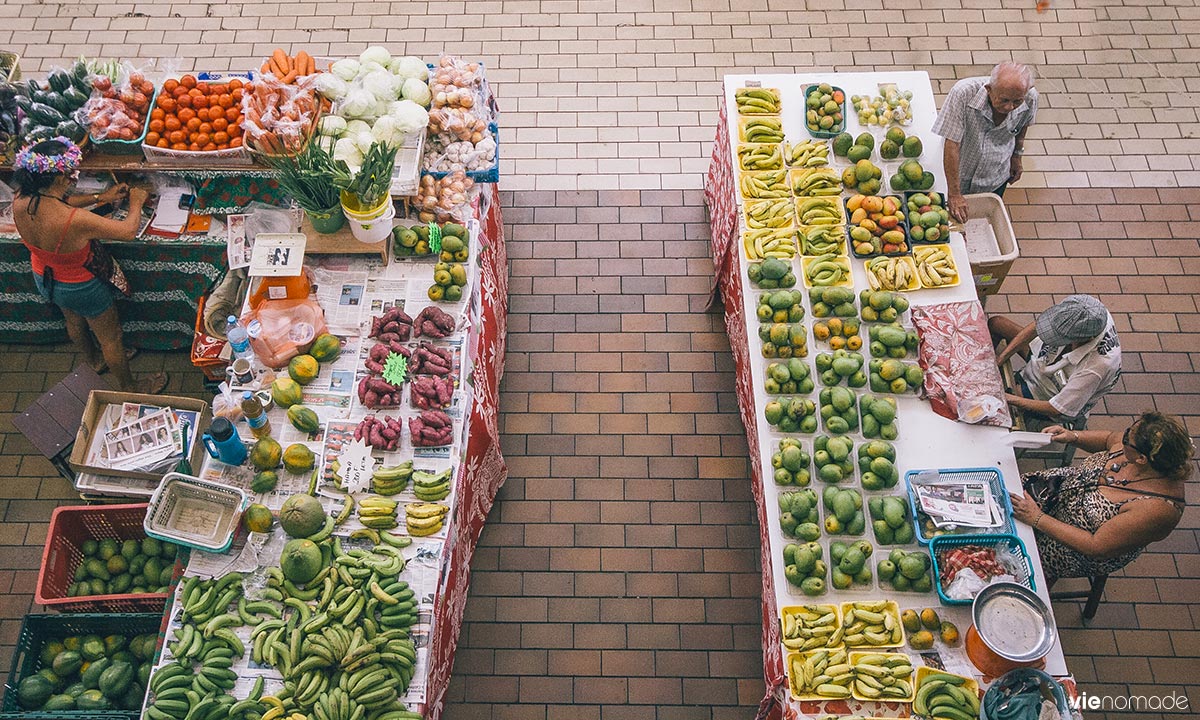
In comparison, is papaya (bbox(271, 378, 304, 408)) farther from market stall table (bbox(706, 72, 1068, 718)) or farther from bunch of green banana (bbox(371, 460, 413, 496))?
market stall table (bbox(706, 72, 1068, 718))

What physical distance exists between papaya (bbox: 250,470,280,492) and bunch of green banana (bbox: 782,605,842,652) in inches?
122

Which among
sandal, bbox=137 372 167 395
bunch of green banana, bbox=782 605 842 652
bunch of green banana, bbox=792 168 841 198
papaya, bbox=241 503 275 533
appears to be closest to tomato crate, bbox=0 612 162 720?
papaya, bbox=241 503 275 533

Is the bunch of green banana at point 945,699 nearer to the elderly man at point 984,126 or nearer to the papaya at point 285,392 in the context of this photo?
the elderly man at point 984,126

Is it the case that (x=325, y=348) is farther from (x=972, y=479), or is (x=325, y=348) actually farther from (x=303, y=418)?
(x=972, y=479)

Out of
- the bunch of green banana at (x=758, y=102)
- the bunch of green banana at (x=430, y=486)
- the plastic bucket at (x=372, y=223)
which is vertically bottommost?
the bunch of green banana at (x=430, y=486)

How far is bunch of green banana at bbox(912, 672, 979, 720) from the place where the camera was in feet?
14.9

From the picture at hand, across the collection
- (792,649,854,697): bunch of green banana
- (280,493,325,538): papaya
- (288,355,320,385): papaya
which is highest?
(288,355,320,385): papaya

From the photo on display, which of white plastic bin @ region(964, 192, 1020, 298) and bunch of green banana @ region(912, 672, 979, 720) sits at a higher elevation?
white plastic bin @ region(964, 192, 1020, 298)

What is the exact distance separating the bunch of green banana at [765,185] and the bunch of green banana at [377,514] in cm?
336

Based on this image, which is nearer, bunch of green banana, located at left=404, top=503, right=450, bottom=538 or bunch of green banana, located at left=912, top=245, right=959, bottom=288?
bunch of green banana, located at left=404, top=503, right=450, bottom=538

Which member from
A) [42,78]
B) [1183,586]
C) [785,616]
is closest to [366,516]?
[785,616]

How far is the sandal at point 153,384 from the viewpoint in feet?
22.6

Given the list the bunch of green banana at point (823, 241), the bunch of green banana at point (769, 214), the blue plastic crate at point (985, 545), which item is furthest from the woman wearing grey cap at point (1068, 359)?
the bunch of green banana at point (769, 214)

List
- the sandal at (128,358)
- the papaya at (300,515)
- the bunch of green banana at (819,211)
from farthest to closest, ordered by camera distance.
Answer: the sandal at (128,358) → the bunch of green banana at (819,211) → the papaya at (300,515)
